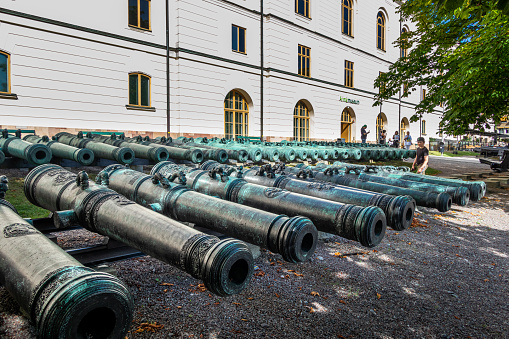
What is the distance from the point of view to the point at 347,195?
3883mm

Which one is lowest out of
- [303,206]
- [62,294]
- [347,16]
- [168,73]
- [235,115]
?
[62,294]

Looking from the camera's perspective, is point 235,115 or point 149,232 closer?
point 149,232

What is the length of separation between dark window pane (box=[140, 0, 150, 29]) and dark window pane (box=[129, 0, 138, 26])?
0.85ft

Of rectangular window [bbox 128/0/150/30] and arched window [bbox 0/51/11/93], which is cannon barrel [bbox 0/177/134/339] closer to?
arched window [bbox 0/51/11/93]

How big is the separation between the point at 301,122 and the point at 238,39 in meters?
7.99

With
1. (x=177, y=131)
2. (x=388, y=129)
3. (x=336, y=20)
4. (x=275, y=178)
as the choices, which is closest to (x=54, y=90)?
(x=177, y=131)

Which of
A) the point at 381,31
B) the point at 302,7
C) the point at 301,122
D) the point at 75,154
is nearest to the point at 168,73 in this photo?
the point at 301,122

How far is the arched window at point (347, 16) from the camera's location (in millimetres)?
28644

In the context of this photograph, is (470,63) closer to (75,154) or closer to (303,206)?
(303,206)

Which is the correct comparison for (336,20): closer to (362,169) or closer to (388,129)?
(388,129)

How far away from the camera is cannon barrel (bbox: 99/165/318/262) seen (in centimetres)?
246

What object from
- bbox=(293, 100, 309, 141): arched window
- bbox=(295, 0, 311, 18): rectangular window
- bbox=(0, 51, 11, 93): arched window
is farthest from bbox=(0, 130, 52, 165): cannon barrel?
bbox=(295, 0, 311, 18): rectangular window

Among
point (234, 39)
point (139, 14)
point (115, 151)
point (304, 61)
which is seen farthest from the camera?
point (304, 61)

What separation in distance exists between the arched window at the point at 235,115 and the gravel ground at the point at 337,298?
53.1 feet
